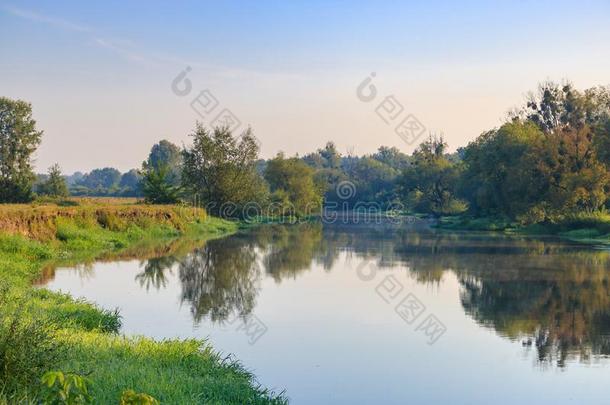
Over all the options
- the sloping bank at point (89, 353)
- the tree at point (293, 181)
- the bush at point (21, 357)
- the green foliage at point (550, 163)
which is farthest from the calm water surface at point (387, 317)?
the tree at point (293, 181)

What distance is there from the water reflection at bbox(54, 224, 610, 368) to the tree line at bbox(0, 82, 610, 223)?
1033cm

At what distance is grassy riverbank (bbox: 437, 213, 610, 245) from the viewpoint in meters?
41.0

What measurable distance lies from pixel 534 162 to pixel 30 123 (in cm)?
4344

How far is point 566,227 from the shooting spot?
4628 cm

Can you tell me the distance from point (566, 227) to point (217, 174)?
95.5 ft

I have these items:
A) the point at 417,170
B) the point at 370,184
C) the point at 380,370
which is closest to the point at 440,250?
the point at 380,370

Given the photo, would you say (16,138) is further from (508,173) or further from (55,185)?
(508,173)

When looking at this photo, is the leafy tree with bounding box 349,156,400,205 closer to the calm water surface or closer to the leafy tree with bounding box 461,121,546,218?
the leafy tree with bounding box 461,121,546,218

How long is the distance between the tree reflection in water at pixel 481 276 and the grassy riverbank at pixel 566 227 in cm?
488

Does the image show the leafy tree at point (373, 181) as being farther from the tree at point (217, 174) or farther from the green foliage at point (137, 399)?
the green foliage at point (137, 399)

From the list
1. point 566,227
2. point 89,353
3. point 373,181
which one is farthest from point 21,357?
point 373,181

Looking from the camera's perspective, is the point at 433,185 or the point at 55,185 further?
the point at 433,185

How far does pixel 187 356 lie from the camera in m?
9.88

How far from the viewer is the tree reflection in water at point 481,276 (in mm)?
13805
